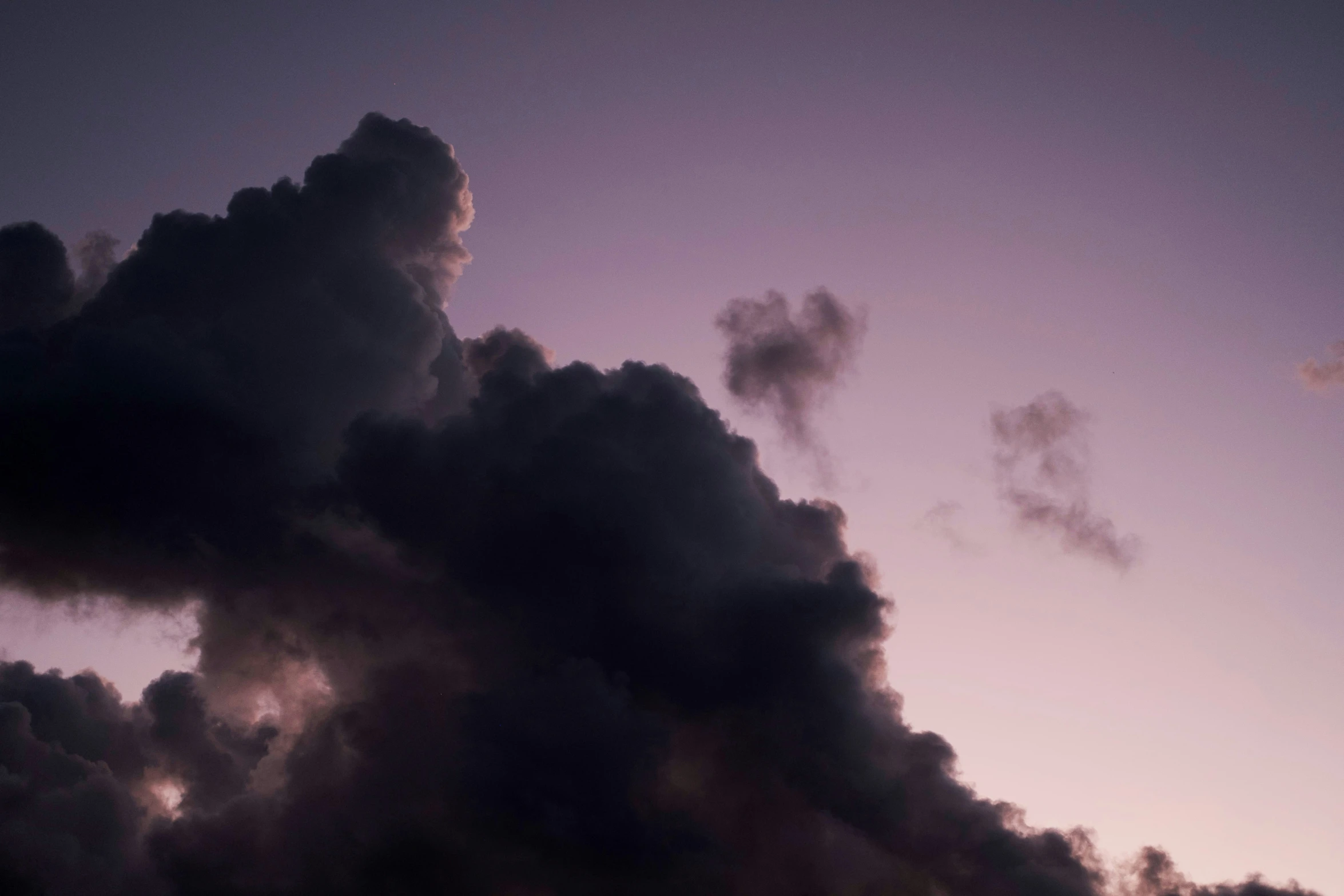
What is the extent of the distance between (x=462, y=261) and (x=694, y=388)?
54.7 m

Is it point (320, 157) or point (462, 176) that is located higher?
point (462, 176)

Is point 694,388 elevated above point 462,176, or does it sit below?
below

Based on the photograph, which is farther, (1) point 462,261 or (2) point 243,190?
(1) point 462,261

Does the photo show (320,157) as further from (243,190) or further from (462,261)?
(462,261)

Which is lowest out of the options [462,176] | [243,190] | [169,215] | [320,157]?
[169,215]

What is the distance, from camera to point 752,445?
153 m

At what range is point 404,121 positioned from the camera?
5896 inches

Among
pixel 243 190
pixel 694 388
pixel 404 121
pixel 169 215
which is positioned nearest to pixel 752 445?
pixel 694 388

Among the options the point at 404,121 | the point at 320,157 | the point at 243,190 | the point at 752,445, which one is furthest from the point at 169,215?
the point at 752,445

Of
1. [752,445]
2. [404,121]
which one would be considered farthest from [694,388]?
[404,121]

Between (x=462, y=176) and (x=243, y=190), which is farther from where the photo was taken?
(x=462, y=176)

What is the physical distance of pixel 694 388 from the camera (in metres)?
147

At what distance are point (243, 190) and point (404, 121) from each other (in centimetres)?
3114

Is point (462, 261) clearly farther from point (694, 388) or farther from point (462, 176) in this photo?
point (694, 388)
